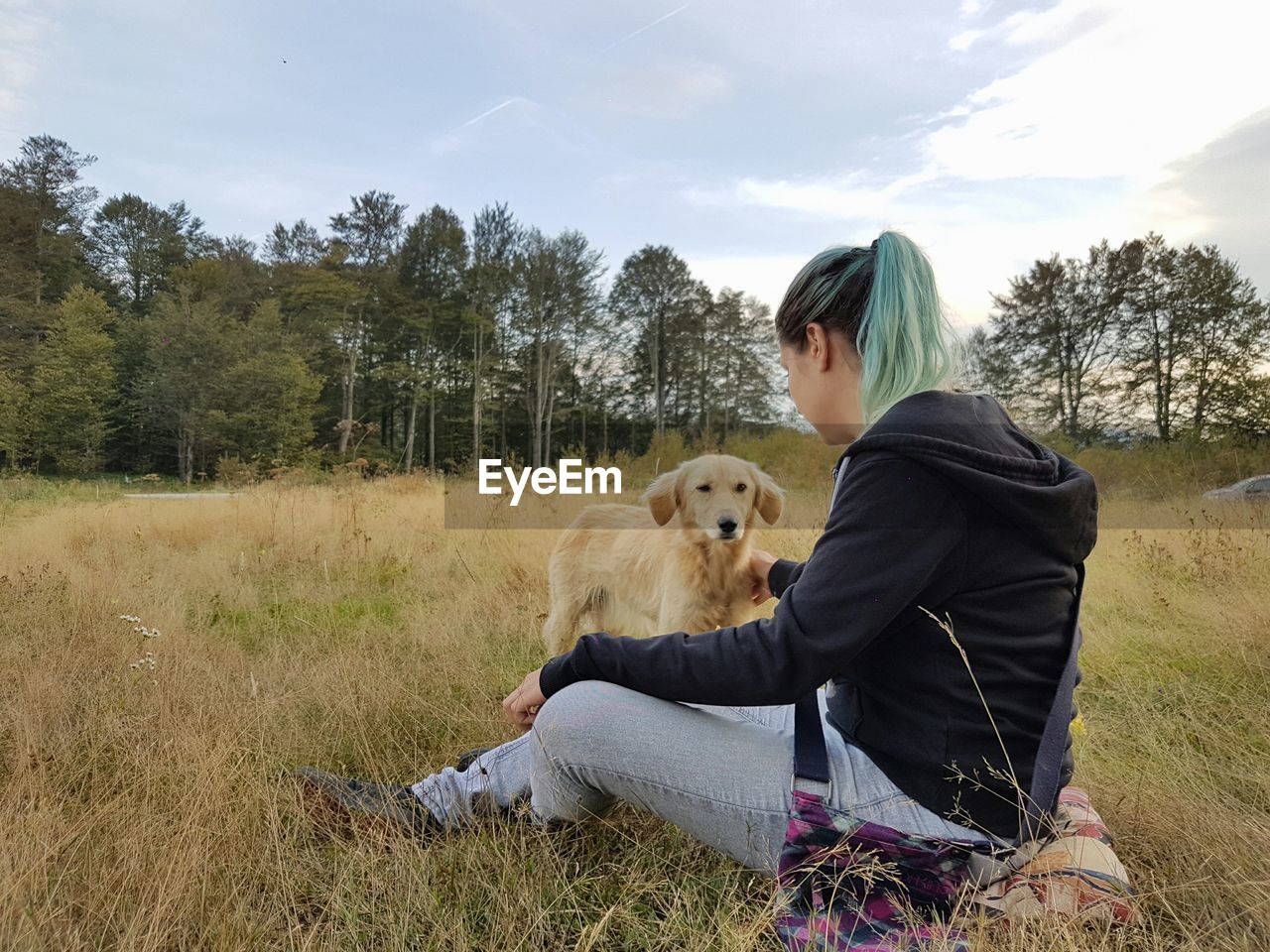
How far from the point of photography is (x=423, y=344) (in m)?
23.3

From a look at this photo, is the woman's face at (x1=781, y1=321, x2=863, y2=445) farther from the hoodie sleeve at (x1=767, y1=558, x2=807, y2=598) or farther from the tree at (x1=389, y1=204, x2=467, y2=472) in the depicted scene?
the tree at (x1=389, y1=204, x2=467, y2=472)

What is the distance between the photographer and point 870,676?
4.75 feet

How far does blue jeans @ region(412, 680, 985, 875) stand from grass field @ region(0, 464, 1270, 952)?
0.65 ft

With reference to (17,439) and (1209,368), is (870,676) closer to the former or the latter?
(1209,368)

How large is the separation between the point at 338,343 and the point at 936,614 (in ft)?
77.2

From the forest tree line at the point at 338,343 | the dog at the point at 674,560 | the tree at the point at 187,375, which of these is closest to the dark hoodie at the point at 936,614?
the dog at the point at 674,560

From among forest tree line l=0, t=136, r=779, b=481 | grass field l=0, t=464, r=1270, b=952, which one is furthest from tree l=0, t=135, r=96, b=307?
grass field l=0, t=464, r=1270, b=952

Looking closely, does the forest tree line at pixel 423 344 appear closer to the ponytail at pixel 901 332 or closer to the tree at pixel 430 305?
the tree at pixel 430 305

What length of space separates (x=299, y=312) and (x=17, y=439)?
11.9m

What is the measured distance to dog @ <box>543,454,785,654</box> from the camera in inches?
128

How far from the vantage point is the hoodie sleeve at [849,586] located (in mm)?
1230

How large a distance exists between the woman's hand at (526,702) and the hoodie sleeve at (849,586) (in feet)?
1.41

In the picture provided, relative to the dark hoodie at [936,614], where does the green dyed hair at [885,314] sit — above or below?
above

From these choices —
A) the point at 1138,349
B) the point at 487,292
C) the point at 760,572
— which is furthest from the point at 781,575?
the point at 487,292
